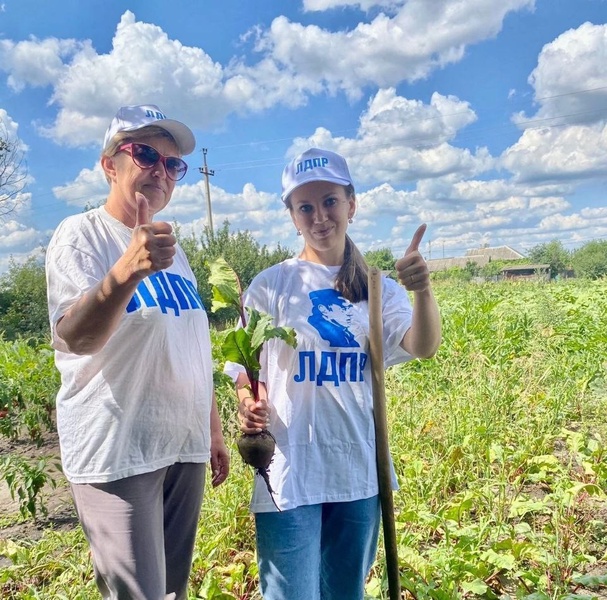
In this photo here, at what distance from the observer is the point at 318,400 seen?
1665mm

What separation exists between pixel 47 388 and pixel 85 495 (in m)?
3.89

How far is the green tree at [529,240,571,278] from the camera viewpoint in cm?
→ 6738

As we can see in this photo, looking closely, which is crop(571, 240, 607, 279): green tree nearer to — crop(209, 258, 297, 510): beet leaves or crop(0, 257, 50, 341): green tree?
crop(0, 257, 50, 341): green tree

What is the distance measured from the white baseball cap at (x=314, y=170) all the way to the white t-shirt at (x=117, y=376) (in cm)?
55

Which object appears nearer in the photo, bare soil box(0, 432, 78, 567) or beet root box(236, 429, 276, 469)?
beet root box(236, 429, 276, 469)

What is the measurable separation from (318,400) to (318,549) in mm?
440

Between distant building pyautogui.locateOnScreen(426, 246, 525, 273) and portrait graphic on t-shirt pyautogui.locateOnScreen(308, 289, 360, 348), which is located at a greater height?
distant building pyautogui.locateOnScreen(426, 246, 525, 273)

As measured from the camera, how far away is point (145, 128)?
1708 millimetres

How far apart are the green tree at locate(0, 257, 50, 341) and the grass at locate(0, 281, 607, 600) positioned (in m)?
16.1

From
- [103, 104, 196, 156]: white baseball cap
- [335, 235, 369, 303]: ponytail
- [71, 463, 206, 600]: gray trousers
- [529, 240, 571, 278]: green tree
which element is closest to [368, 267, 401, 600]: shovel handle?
[335, 235, 369, 303]: ponytail

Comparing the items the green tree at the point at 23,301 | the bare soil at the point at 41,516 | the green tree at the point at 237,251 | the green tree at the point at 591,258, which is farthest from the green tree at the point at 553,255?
the bare soil at the point at 41,516

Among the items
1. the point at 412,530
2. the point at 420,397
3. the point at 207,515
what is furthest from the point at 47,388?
the point at 412,530

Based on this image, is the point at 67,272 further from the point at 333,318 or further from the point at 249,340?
the point at 333,318

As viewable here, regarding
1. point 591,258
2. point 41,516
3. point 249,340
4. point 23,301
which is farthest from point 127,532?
point 591,258
